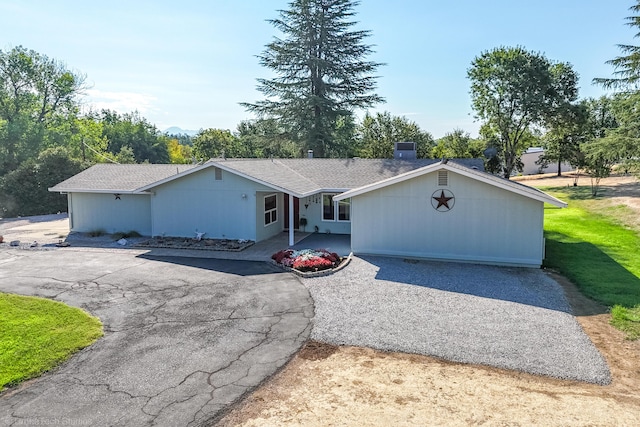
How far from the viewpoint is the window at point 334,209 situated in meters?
19.9

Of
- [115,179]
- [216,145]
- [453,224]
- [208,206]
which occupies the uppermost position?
[216,145]

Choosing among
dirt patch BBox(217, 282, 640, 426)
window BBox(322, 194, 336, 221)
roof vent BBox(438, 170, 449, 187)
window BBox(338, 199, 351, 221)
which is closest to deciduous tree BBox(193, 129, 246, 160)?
window BBox(322, 194, 336, 221)

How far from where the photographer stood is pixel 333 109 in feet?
119

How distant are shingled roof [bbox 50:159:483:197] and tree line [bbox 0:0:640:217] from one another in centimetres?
1215

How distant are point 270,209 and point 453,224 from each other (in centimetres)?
854

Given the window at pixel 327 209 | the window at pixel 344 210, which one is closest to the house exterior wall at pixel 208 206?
the window at pixel 327 209

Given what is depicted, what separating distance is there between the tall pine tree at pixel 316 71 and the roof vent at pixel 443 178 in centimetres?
2250

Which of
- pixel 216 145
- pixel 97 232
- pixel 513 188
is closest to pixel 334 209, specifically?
pixel 513 188

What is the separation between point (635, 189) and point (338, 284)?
99.0 ft

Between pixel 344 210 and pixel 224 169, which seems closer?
pixel 224 169

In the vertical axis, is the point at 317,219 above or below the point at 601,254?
above

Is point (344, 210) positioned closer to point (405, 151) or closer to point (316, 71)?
point (405, 151)

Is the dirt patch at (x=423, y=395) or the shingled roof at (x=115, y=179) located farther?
the shingled roof at (x=115, y=179)

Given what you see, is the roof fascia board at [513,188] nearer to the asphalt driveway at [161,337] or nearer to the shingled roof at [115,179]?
the asphalt driveway at [161,337]
